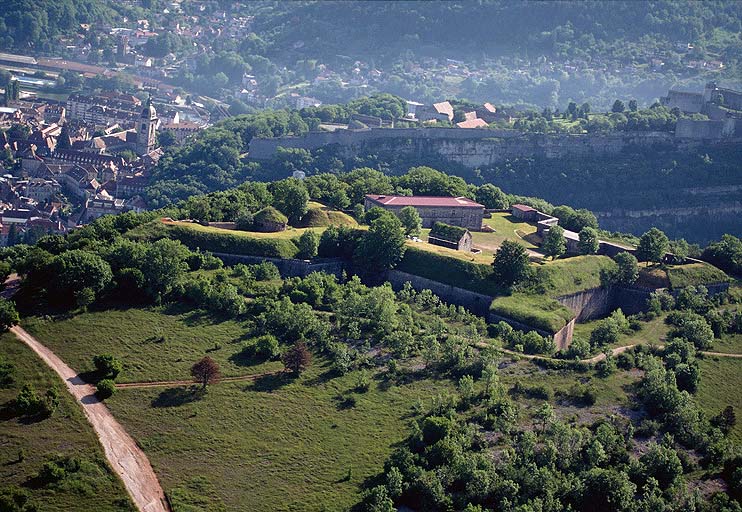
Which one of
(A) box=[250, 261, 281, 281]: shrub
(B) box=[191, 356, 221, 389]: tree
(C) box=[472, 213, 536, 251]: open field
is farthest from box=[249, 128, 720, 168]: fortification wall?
(B) box=[191, 356, 221, 389]: tree

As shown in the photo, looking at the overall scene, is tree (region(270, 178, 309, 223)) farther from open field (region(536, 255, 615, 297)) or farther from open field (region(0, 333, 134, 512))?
open field (region(0, 333, 134, 512))

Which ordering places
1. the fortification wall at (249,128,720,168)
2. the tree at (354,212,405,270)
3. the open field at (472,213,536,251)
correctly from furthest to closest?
the fortification wall at (249,128,720,168), the open field at (472,213,536,251), the tree at (354,212,405,270)

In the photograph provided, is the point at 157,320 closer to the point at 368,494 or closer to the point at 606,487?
the point at 368,494

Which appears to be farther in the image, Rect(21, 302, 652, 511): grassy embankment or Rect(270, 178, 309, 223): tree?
Rect(270, 178, 309, 223): tree

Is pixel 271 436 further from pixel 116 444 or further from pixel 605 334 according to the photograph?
pixel 605 334

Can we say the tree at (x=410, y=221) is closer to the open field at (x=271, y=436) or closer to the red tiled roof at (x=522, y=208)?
the red tiled roof at (x=522, y=208)

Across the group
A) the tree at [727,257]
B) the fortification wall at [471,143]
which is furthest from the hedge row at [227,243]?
the fortification wall at [471,143]

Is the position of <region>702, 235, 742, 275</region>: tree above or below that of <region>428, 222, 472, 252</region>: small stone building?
below
